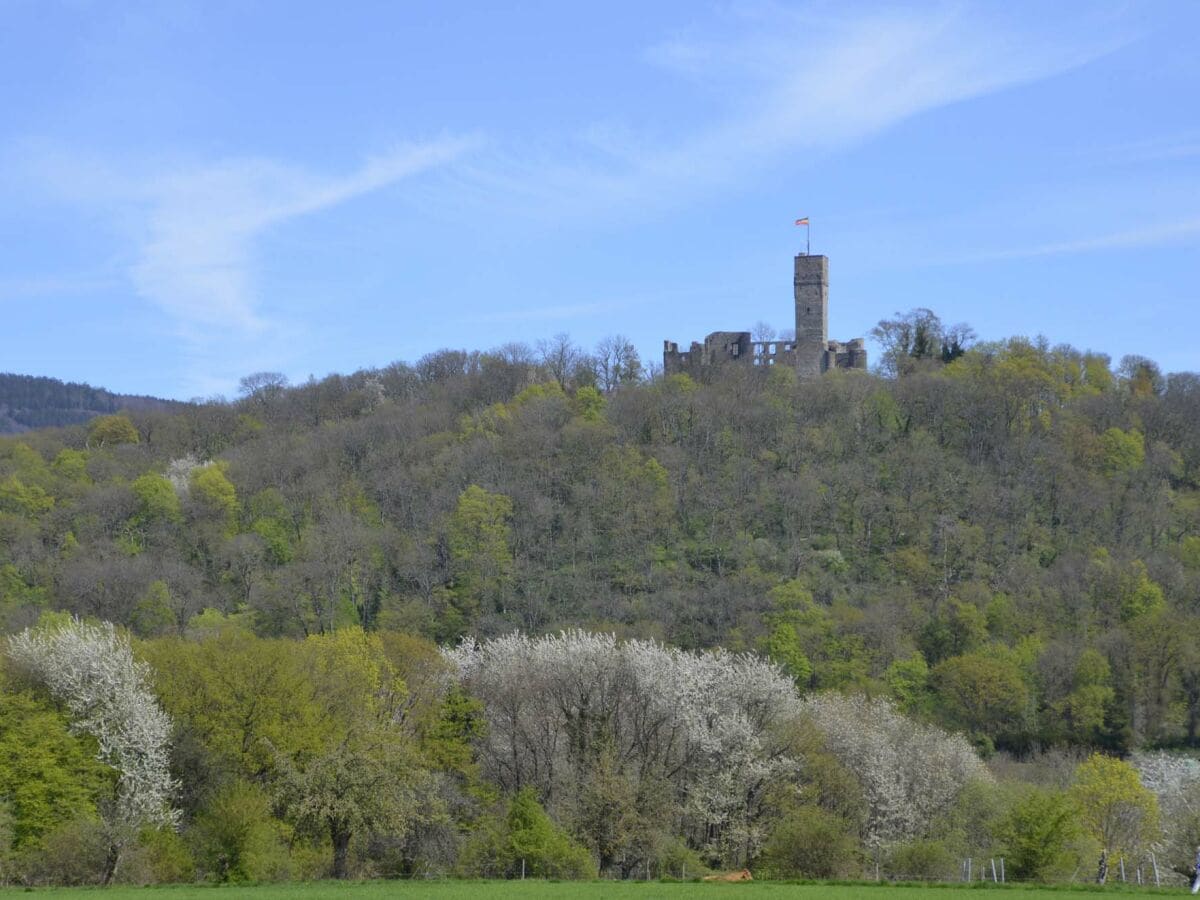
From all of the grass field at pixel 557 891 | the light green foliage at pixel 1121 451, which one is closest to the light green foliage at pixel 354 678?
the grass field at pixel 557 891

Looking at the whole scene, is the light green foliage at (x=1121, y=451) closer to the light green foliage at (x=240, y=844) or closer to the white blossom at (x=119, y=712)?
the white blossom at (x=119, y=712)

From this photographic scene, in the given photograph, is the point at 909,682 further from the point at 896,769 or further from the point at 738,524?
the point at 896,769

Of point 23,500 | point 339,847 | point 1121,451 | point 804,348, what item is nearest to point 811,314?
point 804,348

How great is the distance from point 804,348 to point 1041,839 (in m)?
88.2

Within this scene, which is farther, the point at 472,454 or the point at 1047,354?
the point at 1047,354

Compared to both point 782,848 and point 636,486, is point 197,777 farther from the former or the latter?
point 636,486

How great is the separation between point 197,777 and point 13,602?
46247 mm

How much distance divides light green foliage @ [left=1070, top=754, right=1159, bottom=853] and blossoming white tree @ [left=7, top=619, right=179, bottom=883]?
2793cm

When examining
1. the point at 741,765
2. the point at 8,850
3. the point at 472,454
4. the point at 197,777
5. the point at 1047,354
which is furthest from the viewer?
the point at 1047,354

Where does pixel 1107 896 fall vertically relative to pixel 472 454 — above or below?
below

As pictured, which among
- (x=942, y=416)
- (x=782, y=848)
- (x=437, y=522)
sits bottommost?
(x=782, y=848)

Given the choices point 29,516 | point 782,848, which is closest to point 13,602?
point 29,516

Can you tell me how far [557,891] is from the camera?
37.6 metres

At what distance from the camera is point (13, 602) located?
90250mm
